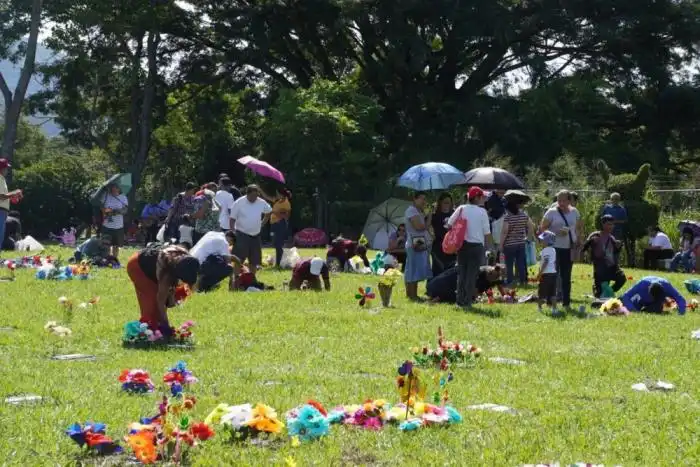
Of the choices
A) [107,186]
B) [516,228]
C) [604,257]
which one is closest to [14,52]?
[107,186]

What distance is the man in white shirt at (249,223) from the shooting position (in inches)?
583

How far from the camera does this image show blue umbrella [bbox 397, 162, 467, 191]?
18297 millimetres

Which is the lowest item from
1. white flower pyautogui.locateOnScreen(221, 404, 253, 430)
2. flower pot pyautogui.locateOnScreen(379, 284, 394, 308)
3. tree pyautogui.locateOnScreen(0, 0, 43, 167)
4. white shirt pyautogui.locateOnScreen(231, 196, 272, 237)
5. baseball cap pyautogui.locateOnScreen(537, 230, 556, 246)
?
white flower pyautogui.locateOnScreen(221, 404, 253, 430)

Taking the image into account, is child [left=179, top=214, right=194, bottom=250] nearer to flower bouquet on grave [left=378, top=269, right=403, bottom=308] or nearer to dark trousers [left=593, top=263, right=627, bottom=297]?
flower bouquet on grave [left=378, top=269, right=403, bottom=308]

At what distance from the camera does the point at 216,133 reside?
41.6 m

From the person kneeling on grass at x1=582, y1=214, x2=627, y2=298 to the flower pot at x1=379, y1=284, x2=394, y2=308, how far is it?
11.1 feet

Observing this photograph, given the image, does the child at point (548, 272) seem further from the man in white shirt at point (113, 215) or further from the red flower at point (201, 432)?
the man in white shirt at point (113, 215)

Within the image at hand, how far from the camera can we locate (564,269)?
1311 centimetres

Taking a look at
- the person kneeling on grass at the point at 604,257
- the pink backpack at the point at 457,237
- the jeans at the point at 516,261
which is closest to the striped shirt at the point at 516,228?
the jeans at the point at 516,261

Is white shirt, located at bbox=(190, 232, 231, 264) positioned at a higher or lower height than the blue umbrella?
lower

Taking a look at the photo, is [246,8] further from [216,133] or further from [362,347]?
[362,347]

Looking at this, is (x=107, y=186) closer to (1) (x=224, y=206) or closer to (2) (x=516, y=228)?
(1) (x=224, y=206)

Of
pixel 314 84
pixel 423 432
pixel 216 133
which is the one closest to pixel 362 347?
pixel 423 432

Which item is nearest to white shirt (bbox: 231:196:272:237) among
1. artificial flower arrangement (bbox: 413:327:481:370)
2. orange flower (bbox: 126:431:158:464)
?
artificial flower arrangement (bbox: 413:327:481:370)
